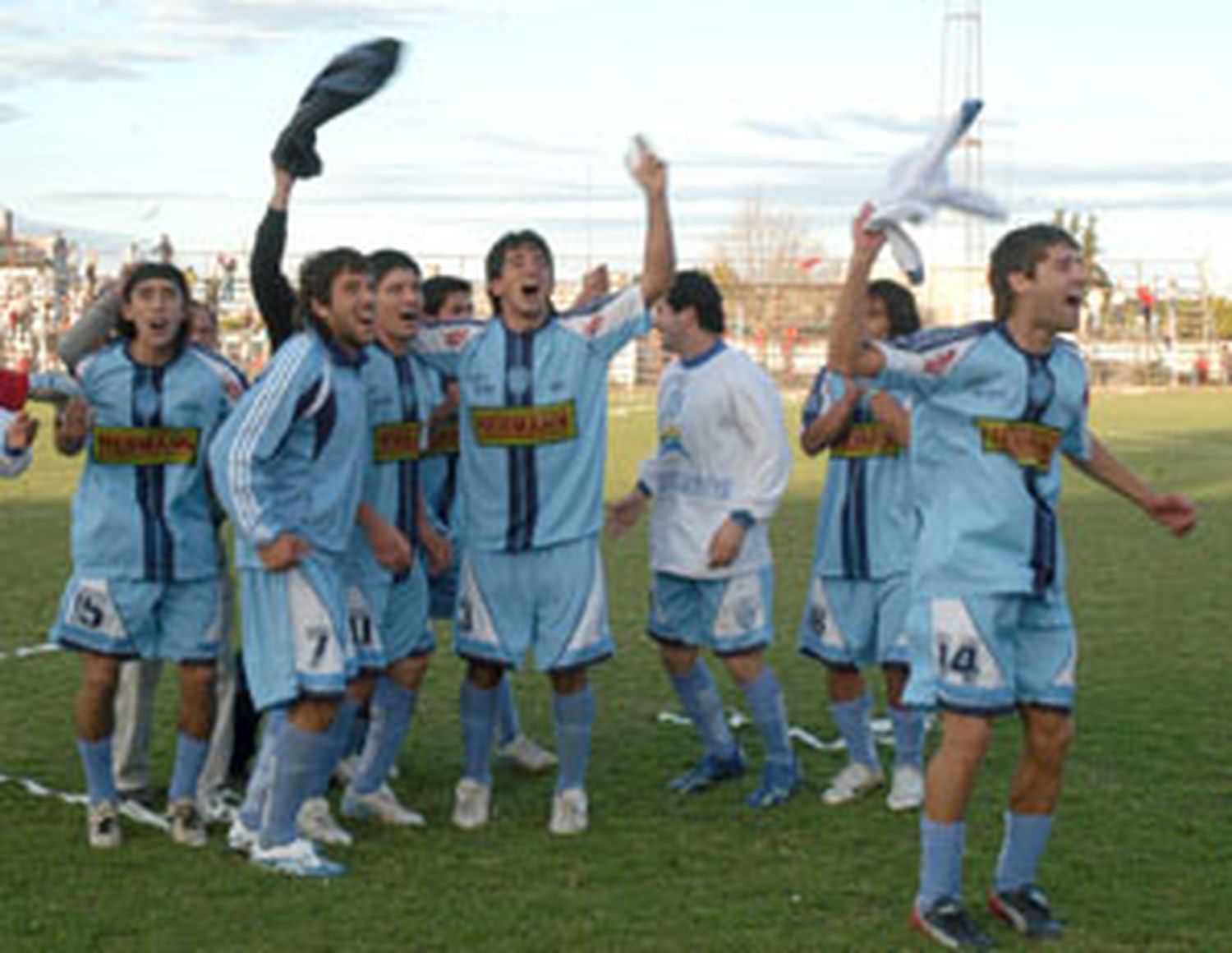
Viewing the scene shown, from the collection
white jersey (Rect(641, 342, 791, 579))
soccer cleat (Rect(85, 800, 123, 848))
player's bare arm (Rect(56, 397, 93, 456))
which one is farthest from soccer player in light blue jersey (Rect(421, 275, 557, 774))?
soccer cleat (Rect(85, 800, 123, 848))

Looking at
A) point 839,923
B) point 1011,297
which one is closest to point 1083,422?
point 1011,297

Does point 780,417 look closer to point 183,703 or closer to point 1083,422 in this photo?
point 1083,422

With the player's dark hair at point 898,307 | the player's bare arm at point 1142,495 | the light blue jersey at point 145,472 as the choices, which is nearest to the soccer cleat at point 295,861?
the light blue jersey at point 145,472

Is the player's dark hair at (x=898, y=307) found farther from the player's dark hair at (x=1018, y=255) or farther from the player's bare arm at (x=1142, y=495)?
the player's dark hair at (x=1018, y=255)

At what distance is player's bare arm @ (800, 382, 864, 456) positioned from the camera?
25.1 ft

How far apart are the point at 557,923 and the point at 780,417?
2.62m

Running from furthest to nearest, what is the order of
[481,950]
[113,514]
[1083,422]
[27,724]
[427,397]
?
[27,724], [427,397], [113,514], [1083,422], [481,950]

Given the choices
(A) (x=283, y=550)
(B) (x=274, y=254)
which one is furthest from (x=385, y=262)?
(A) (x=283, y=550)

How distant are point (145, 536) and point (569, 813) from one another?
6.13ft

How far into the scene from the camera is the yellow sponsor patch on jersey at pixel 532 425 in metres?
7.25

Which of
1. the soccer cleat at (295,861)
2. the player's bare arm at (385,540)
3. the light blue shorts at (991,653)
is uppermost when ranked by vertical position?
the player's bare arm at (385,540)

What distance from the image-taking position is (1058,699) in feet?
19.1

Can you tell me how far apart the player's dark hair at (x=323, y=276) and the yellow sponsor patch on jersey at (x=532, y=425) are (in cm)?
83

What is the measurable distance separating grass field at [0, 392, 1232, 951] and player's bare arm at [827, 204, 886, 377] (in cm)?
171
